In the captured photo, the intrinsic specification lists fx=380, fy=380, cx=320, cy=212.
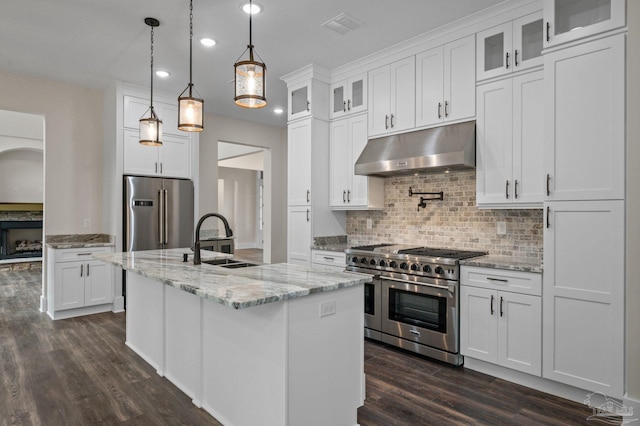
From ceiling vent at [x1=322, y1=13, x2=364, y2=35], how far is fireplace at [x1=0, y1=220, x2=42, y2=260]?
33.4 feet

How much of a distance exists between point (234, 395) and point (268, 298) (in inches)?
33.8

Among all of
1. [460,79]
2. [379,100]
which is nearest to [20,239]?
[379,100]

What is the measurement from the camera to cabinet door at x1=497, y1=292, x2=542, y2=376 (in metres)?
2.76

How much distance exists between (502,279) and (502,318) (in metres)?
0.30

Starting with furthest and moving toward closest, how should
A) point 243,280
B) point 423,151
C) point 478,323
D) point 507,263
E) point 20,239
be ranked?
point 20,239 < point 423,151 < point 478,323 < point 507,263 < point 243,280

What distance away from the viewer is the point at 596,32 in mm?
2504

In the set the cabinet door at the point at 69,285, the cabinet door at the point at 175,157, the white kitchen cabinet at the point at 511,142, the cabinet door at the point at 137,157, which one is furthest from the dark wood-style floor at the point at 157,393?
the cabinet door at the point at 175,157

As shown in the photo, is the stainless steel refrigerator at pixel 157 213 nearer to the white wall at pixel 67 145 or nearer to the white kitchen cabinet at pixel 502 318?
the white wall at pixel 67 145

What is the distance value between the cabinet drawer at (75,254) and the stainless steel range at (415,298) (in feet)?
11.0

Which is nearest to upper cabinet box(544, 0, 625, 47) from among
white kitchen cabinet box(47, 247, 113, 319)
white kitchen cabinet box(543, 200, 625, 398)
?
white kitchen cabinet box(543, 200, 625, 398)

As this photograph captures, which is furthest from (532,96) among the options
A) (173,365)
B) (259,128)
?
(259,128)

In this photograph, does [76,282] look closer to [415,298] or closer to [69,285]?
[69,285]

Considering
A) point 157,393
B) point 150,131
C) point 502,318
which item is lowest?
point 157,393

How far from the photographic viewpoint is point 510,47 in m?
3.13
